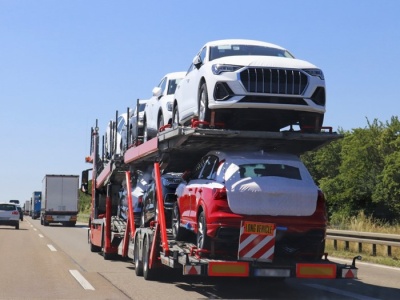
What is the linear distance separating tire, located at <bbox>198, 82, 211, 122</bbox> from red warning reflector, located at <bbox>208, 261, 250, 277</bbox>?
2.36 metres

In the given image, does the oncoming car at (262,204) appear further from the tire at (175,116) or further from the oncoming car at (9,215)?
the oncoming car at (9,215)

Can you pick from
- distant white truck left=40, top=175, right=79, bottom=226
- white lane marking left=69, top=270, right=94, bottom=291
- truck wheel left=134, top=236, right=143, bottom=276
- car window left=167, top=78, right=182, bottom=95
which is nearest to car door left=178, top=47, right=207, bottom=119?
truck wheel left=134, top=236, right=143, bottom=276

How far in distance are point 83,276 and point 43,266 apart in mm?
2633

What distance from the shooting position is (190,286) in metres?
12.6

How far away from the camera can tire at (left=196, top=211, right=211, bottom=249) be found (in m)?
10.9

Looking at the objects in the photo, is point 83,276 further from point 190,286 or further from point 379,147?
point 379,147

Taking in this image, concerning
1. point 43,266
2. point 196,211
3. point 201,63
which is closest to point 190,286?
point 196,211

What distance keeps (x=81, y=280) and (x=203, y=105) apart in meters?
3.95

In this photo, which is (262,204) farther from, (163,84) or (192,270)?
(163,84)

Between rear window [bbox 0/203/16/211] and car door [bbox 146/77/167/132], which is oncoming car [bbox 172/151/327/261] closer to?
car door [bbox 146/77/167/132]

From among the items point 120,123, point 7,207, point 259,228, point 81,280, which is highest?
point 120,123

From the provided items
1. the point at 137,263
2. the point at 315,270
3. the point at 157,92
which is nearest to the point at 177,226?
the point at 137,263

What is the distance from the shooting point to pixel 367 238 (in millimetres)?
20297

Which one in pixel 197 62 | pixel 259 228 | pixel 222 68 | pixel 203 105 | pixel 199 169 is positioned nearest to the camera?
pixel 259 228
